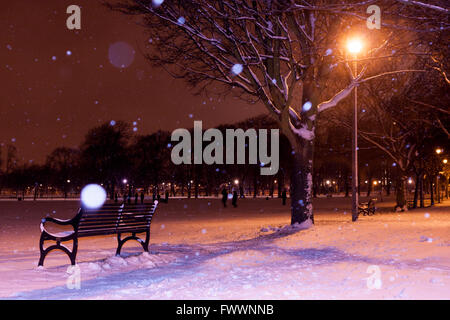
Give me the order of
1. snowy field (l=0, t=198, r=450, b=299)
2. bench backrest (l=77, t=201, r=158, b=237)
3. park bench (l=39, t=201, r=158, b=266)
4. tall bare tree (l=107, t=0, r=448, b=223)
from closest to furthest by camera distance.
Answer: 1. snowy field (l=0, t=198, r=450, b=299)
2. park bench (l=39, t=201, r=158, b=266)
3. bench backrest (l=77, t=201, r=158, b=237)
4. tall bare tree (l=107, t=0, r=448, b=223)

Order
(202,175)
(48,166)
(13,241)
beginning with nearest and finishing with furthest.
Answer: (13,241), (202,175), (48,166)

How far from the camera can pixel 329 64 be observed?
1605 cm

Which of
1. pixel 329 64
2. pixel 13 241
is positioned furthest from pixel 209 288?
pixel 329 64

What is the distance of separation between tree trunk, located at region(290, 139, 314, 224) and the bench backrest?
7.03 metres

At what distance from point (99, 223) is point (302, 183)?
853 cm

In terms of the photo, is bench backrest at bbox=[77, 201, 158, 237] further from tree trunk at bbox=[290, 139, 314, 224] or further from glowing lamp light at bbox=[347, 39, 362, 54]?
glowing lamp light at bbox=[347, 39, 362, 54]

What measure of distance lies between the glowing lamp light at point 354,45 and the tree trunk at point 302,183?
3.50 metres

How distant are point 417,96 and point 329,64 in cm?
1512

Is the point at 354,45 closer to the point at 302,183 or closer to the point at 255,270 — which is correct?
the point at 302,183

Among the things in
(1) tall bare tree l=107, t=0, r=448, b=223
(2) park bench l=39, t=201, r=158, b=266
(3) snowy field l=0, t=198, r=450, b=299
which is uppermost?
(1) tall bare tree l=107, t=0, r=448, b=223

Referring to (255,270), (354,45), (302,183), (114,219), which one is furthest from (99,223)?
(354,45)

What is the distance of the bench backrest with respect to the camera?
8.83m

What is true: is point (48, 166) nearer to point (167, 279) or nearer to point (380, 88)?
point (380, 88)

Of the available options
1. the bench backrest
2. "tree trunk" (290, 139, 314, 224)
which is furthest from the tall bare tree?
the bench backrest
